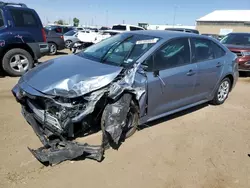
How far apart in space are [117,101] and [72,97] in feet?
2.12

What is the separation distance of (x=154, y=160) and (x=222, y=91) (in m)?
3.11

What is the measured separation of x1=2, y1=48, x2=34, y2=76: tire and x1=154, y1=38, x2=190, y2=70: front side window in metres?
4.91

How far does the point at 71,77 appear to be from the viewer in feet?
10.6

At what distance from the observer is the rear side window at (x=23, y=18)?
7141 millimetres

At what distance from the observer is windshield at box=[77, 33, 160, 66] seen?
12.6ft

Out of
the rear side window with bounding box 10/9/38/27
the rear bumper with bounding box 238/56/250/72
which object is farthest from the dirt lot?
the rear bumper with bounding box 238/56/250/72

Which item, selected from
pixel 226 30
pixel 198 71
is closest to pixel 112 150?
pixel 198 71

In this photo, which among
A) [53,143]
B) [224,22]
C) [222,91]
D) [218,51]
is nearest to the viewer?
[53,143]

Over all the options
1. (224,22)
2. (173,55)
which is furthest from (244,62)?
(224,22)

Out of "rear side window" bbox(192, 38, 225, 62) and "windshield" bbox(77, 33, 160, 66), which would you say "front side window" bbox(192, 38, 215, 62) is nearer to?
"rear side window" bbox(192, 38, 225, 62)

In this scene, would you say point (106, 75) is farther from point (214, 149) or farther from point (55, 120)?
point (214, 149)

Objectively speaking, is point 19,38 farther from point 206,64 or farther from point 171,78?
point 206,64

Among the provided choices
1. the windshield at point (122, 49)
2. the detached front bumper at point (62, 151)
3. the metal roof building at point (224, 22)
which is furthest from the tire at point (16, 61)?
the metal roof building at point (224, 22)

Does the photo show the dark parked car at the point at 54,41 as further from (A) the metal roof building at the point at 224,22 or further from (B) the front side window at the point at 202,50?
(A) the metal roof building at the point at 224,22
